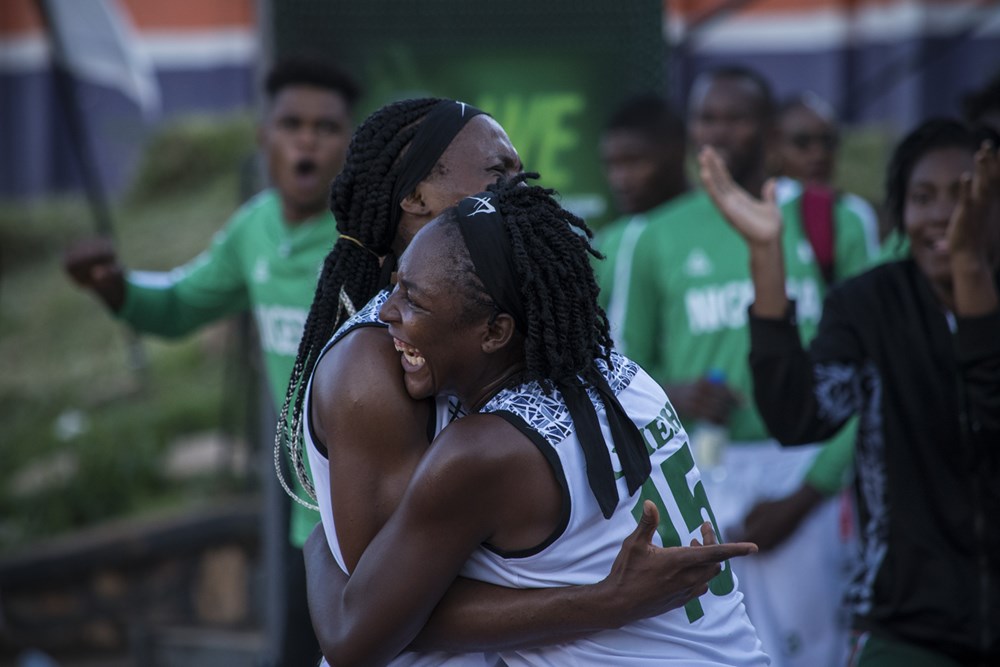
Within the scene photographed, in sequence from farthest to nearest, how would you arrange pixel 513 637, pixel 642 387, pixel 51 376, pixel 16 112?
pixel 16 112, pixel 51 376, pixel 642 387, pixel 513 637

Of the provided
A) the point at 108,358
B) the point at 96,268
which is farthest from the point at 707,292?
the point at 108,358

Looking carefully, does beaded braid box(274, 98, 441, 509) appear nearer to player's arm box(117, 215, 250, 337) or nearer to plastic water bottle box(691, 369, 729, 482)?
player's arm box(117, 215, 250, 337)

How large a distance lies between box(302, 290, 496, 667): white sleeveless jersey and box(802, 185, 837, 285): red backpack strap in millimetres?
2690

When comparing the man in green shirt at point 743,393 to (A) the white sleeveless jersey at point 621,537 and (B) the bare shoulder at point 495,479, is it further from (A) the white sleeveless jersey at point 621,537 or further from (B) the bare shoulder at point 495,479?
(B) the bare shoulder at point 495,479

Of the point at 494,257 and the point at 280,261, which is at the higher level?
the point at 494,257

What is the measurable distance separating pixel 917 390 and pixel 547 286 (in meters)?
1.46

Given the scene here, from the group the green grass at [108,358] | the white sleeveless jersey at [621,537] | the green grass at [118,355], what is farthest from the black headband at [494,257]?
the green grass at [108,358]

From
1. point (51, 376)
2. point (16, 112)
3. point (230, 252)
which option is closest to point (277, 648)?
point (230, 252)

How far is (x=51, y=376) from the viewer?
28.4 feet

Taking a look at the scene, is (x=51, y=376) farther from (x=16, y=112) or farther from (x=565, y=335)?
(x=565, y=335)

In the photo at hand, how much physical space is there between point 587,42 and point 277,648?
106 inches

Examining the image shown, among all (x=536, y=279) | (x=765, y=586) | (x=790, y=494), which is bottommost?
(x=765, y=586)

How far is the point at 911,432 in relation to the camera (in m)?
3.56

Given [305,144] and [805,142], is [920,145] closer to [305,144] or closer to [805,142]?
[305,144]
